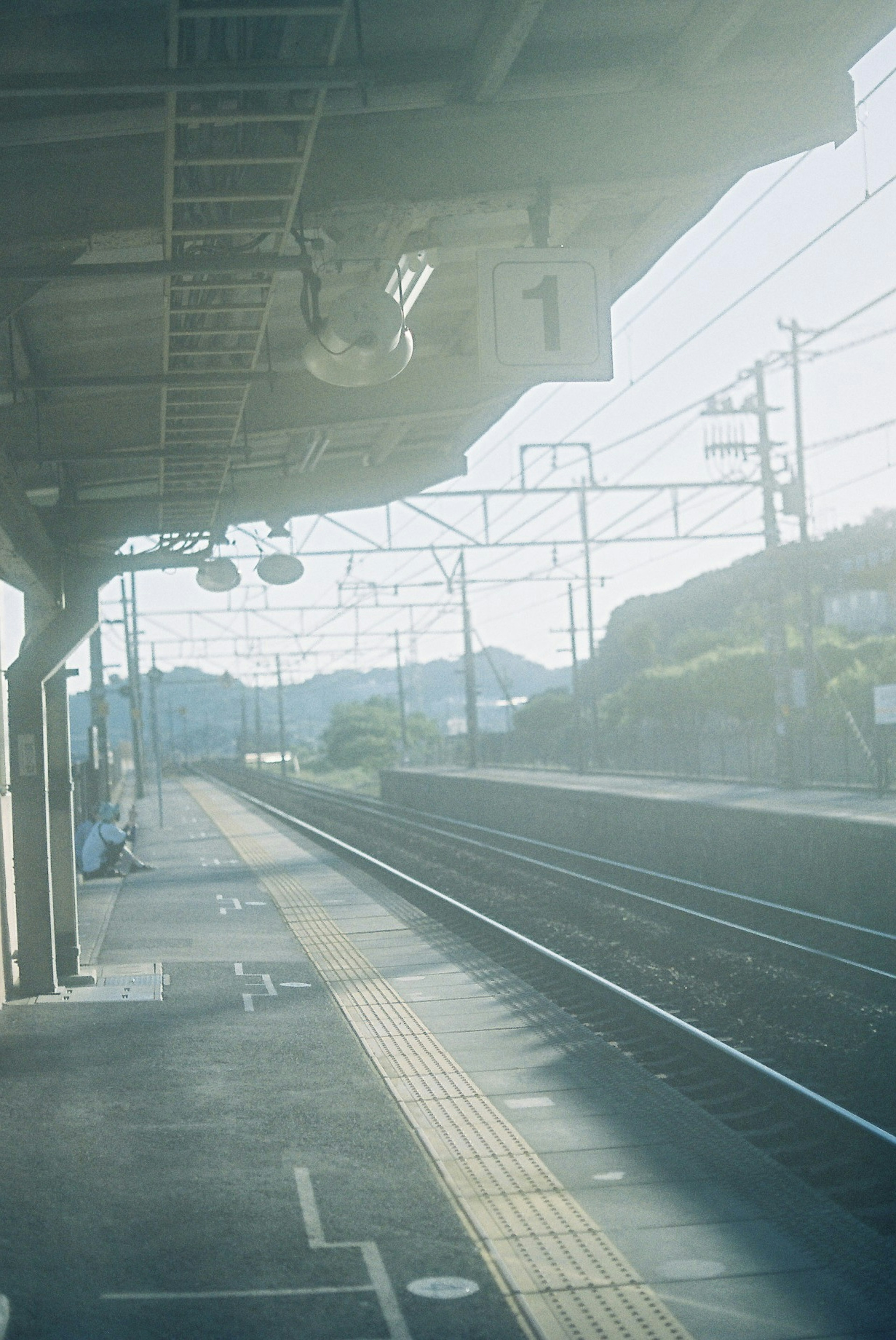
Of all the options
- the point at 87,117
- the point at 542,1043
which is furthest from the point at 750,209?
the point at 87,117

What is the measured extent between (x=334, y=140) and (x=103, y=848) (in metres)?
14.9

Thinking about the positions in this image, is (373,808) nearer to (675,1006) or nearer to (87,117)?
(675,1006)

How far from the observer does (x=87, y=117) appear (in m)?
5.62

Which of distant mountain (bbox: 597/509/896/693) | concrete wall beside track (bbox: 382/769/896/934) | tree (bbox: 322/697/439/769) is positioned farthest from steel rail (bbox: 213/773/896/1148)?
tree (bbox: 322/697/439/769)

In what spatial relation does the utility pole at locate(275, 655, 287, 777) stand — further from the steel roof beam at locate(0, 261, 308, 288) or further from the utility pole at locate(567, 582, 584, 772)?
the steel roof beam at locate(0, 261, 308, 288)

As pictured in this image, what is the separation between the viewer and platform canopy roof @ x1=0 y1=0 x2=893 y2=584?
510 centimetres

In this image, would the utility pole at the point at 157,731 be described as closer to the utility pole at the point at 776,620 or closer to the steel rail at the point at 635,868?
the steel rail at the point at 635,868

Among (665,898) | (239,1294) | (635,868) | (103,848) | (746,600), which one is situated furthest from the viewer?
(746,600)

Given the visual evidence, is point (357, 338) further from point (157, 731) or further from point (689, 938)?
point (157, 731)

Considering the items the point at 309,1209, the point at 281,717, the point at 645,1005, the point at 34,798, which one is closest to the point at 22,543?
the point at 34,798

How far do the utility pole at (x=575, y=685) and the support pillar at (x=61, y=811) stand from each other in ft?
94.8

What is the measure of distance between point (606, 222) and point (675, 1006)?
19.0ft

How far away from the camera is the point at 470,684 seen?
159ft

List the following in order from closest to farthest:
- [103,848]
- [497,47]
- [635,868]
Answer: [497,47], [103,848], [635,868]
